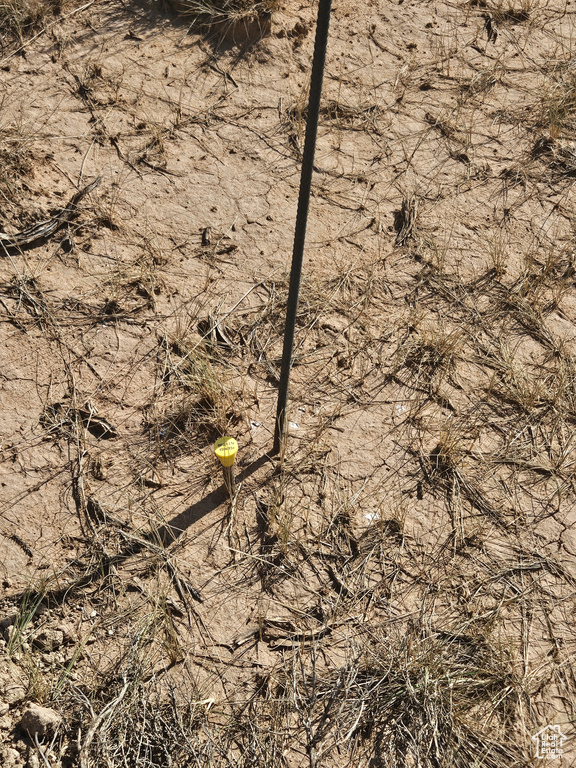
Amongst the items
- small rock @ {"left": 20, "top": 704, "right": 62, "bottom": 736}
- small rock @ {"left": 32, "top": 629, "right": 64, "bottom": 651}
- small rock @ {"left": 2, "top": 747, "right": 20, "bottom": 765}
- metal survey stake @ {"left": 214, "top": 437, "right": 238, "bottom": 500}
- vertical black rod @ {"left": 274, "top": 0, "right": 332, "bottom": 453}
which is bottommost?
small rock @ {"left": 2, "top": 747, "right": 20, "bottom": 765}

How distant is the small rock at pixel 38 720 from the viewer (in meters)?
2.02

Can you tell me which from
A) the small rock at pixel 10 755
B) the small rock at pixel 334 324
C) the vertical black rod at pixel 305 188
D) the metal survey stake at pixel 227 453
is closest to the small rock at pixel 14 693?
the small rock at pixel 10 755

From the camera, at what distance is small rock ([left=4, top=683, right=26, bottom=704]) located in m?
2.09

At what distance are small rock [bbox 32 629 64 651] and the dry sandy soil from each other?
0.09ft

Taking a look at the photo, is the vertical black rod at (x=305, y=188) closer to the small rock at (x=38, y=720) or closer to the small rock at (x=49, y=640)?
the small rock at (x=49, y=640)

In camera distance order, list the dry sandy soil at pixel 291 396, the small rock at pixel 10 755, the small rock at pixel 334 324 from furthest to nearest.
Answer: the small rock at pixel 334 324 → the dry sandy soil at pixel 291 396 → the small rock at pixel 10 755

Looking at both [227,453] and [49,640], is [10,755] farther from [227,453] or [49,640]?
[227,453]

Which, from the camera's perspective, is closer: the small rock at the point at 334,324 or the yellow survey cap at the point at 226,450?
the yellow survey cap at the point at 226,450

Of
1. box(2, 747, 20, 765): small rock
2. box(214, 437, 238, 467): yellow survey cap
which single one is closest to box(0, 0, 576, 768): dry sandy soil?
box(2, 747, 20, 765): small rock

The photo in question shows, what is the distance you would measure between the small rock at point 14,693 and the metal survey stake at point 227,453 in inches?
35.2

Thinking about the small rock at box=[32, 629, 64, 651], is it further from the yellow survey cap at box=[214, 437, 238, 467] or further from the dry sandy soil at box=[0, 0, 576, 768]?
the yellow survey cap at box=[214, 437, 238, 467]

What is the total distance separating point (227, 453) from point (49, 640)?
31.6 inches

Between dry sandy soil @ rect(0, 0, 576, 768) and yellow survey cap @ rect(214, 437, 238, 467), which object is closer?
dry sandy soil @ rect(0, 0, 576, 768)

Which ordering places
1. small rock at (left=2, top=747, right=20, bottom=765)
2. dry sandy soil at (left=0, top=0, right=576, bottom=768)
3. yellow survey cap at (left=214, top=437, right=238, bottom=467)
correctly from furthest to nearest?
yellow survey cap at (left=214, top=437, right=238, bottom=467) < dry sandy soil at (left=0, top=0, right=576, bottom=768) < small rock at (left=2, top=747, right=20, bottom=765)
